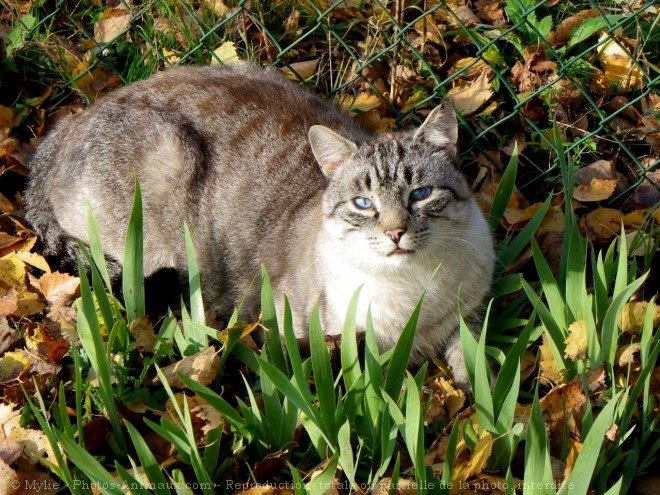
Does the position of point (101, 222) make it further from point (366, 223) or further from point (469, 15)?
point (469, 15)

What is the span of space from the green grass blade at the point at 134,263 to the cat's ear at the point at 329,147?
756 millimetres

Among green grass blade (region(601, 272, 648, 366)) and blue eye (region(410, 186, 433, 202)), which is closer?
green grass blade (region(601, 272, 648, 366))

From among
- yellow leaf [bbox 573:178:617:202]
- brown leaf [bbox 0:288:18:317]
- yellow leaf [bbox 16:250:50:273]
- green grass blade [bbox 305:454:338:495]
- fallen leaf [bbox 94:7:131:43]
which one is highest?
fallen leaf [bbox 94:7:131:43]

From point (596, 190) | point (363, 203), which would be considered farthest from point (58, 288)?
point (596, 190)

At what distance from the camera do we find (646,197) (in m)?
4.22

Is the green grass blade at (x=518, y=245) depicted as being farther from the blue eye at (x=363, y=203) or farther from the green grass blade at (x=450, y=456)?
the green grass blade at (x=450, y=456)

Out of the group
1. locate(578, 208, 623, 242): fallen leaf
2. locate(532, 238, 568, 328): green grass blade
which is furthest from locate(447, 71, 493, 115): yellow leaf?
locate(532, 238, 568, 328): green grass blade

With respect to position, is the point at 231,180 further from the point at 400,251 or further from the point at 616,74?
the point at 616,74

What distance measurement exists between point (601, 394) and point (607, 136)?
5.97 feet

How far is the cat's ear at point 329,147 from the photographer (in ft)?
11.4

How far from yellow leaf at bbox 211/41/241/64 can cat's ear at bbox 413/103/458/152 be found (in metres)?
1.67

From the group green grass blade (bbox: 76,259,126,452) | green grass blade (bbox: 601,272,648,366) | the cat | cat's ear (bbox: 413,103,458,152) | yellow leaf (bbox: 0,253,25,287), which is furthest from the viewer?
yellow leaf (bbox: 0,253,25,287)

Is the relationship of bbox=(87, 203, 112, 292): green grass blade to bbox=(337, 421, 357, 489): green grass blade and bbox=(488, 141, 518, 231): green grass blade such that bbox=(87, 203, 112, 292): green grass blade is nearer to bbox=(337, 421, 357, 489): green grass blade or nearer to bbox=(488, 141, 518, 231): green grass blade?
bbox=(337, 421, 357, 489): green grass blade

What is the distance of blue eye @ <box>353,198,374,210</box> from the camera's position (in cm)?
338
